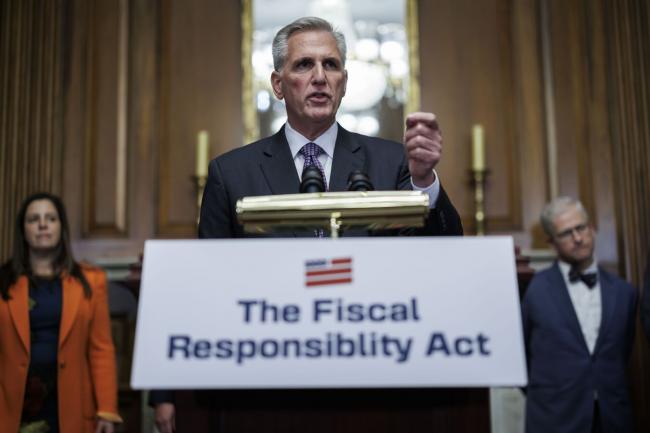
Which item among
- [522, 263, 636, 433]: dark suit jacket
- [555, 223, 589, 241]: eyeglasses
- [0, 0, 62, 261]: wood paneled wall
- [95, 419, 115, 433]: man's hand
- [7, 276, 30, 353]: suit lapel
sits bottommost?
[95, 419, 115, 433]: man's hand

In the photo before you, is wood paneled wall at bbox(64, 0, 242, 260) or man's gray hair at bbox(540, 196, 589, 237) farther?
wood paneled wall at bbox(64, 0, 242, 260)

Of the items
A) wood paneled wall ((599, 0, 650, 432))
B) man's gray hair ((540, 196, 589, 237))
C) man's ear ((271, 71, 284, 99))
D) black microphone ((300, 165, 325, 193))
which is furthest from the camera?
wood paneled wall ((599, 0, 650, 432))

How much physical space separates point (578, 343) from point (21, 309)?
245 cm

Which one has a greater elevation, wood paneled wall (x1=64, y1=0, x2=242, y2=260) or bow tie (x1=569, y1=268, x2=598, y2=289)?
wood paneled wall (x1=64, y1=0, x2=242, y2=260)

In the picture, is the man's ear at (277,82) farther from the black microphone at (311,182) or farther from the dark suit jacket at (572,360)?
the dark suit jacket at (572,360)

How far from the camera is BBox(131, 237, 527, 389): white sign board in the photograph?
3.90ft

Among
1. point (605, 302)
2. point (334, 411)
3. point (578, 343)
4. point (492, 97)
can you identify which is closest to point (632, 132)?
point (492, 97)

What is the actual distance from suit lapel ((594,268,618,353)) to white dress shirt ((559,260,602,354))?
2 cm

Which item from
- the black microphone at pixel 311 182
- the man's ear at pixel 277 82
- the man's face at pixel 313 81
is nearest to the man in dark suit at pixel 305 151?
the man's face at pixel 313 81

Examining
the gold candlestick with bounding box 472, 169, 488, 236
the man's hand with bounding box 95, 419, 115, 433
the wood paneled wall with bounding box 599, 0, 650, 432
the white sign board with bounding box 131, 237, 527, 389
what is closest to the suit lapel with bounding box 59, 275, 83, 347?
the man's hand with bounding box 95, 419, 115, 433

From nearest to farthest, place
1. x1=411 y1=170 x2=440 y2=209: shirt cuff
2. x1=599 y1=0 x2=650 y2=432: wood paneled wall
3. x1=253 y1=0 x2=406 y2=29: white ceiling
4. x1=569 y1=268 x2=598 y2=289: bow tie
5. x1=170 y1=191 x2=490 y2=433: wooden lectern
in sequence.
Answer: x1=170 y1=191 x2=490 y2=433: wooden lectern
x1=411 y1=170 x2=440 y2=209: shirt cuff
x1=569 y1=268 x2=598 y2=289: bow tie
x1=599 y1=0 x2=650 y2=432: wood paneled wall
x1=253 y1=0 x2=406 y2=29: white ceiling

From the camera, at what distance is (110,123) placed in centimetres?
475

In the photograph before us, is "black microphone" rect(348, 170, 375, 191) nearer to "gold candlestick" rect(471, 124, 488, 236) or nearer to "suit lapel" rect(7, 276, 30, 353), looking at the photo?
"suit lapel" rect(7, 276, 30, 353)

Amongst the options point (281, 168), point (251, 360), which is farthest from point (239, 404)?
point (281, 168)
